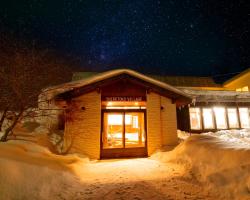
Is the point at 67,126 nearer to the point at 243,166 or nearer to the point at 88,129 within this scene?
the point at 88,129

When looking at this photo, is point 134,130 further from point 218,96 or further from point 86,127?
point 218,96

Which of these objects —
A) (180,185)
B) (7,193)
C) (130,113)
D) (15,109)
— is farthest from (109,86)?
(7,193)

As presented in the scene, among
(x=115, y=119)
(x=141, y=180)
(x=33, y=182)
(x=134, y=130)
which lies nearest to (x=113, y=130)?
(x=115, y=119)

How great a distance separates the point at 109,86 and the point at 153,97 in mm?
2894

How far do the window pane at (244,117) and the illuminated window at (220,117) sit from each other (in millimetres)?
1835

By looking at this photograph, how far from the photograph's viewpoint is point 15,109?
8.77 meters

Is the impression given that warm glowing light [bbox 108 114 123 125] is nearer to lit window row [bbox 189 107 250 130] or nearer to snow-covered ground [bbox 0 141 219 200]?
snow-covered ground [bbox 0 141 219 200]

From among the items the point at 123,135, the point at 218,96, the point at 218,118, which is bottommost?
the point at 123,135

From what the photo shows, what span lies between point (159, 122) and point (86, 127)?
14.7ft

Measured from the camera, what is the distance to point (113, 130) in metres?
10.8

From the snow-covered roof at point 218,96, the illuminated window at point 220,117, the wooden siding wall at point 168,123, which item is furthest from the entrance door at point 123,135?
the illuminated window at point 220,117

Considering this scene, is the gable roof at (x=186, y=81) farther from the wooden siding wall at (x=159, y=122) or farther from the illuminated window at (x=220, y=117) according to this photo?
the wooden siding wall at (x=159, y=122)

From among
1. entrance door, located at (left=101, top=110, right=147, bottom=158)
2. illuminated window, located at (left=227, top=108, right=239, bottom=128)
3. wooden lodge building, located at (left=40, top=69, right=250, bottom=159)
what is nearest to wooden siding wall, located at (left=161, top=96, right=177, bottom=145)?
wooden lodge building, located at (left=40, top=69, right=250, bottom=159)

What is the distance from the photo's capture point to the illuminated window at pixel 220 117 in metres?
17.7
